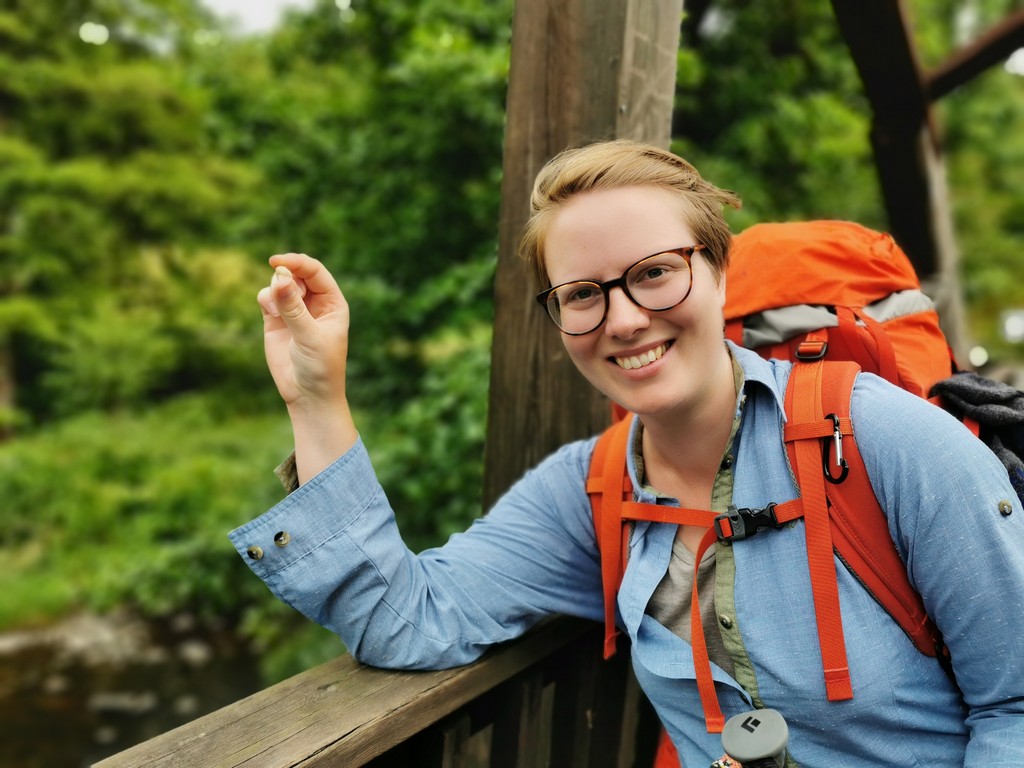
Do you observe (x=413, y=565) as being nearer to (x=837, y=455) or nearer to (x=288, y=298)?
(x=288, y=298)

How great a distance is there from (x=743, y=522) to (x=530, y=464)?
626 millimetres

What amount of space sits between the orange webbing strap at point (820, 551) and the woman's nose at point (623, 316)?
26 cm

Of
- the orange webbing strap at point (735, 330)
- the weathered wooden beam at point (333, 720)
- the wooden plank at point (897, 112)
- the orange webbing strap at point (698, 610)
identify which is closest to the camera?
the weathered wooden beam at point (333, 720)

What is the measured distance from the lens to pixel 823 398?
1.13 metres

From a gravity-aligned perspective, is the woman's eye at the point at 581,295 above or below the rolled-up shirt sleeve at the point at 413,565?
above

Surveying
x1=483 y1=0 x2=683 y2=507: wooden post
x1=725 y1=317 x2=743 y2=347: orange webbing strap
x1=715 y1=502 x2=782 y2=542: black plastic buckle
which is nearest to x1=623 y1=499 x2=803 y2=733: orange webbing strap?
x1=715 y1=502 x2=782 y2=542: black plastic buckle

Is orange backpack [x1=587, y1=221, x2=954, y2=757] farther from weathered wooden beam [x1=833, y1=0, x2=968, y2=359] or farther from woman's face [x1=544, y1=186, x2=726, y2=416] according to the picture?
weathered wooden beam [x1=833, y1=0, x2=968, y2=359]

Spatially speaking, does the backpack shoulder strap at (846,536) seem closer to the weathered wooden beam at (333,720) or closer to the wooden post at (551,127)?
the weathered wooden beam at (333,720)

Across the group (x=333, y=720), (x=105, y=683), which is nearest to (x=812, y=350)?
(x=333, y=720)

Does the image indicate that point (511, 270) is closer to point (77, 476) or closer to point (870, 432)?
point (870, 432)

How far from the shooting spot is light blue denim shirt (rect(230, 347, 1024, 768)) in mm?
1006

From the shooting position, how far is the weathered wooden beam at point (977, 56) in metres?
3.42

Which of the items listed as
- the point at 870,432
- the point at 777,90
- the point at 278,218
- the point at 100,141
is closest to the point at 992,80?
the point at 777,90

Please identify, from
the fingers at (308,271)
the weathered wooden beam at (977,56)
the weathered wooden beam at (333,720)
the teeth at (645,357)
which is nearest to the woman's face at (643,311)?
the teeth at (645,357)
